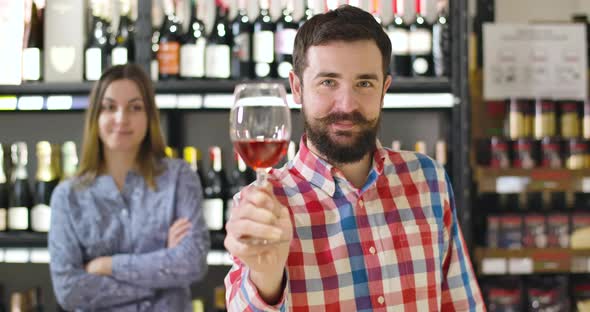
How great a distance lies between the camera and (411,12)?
2.93m

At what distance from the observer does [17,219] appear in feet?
9.06

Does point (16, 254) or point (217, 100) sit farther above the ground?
point (217, 100)

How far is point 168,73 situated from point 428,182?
159 cm

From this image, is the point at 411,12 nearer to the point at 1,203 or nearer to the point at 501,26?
the point at 501,26

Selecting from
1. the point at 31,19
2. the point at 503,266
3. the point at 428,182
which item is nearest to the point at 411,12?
the point at 503,266

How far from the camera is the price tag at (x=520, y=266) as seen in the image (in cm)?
269

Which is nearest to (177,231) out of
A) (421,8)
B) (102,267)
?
(102,267)

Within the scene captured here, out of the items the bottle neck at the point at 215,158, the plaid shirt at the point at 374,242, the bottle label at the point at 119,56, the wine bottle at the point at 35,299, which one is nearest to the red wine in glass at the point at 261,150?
the plaid shirt at the point at 374,242

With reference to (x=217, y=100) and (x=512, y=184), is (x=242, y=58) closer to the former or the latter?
(x=217, y=100)

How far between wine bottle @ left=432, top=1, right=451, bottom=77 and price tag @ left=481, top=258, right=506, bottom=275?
0.70 metres

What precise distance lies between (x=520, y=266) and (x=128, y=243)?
1.46m

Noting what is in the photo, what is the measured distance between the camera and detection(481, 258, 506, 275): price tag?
2.69 meters

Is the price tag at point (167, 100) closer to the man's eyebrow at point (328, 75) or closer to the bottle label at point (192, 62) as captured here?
the bottle label at point (192, 62)

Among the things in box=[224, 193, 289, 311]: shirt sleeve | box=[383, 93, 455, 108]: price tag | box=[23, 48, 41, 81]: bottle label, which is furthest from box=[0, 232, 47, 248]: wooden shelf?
box=[224, 193, 289, 311]: shirt sleeve
